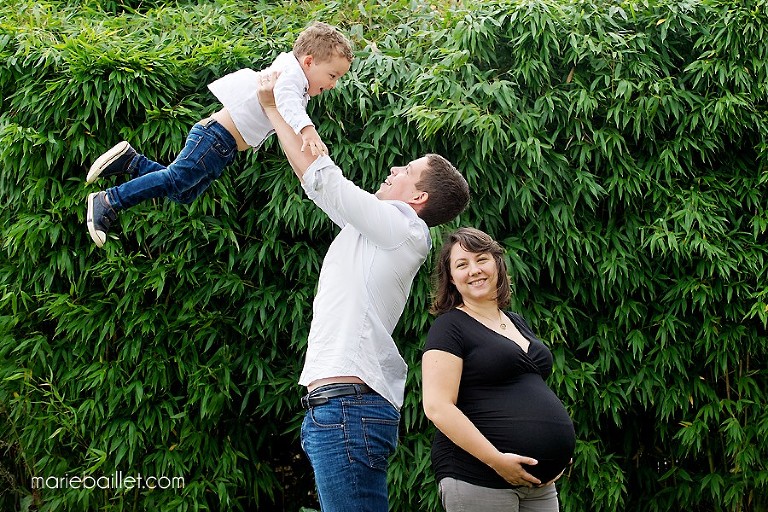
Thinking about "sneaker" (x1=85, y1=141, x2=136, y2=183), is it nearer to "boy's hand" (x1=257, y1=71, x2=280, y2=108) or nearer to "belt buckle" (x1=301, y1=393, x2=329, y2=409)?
"boy's hand" (x1=257, y1=71, x2=280, y2=108)

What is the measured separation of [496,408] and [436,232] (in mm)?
1361

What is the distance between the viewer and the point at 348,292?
80.7 inches

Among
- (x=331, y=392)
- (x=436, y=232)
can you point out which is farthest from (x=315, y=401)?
(x=436, y=232)

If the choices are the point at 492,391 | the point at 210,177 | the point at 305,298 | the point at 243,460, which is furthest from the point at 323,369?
the point at 243,460

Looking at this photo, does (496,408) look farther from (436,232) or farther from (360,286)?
(436,232)

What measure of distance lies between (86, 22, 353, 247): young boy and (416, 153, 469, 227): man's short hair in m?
0.56

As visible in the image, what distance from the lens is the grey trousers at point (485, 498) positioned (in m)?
2.26

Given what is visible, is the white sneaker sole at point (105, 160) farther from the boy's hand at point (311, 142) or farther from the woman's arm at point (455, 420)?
the woman's arm at point (455, 420)

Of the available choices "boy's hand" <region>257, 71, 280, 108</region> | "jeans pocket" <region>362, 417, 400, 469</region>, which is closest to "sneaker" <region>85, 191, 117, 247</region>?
"boy's hand" <region>257, 71, 280, 108</region>

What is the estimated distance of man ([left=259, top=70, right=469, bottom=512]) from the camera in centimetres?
194

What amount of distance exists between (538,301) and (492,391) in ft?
4.80

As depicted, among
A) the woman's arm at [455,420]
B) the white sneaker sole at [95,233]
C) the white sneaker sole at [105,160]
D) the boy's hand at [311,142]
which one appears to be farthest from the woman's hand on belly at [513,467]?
the white sneaker sole at [105,160]

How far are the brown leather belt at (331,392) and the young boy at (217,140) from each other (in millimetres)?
1025

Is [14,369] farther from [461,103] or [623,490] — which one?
[623,490]
